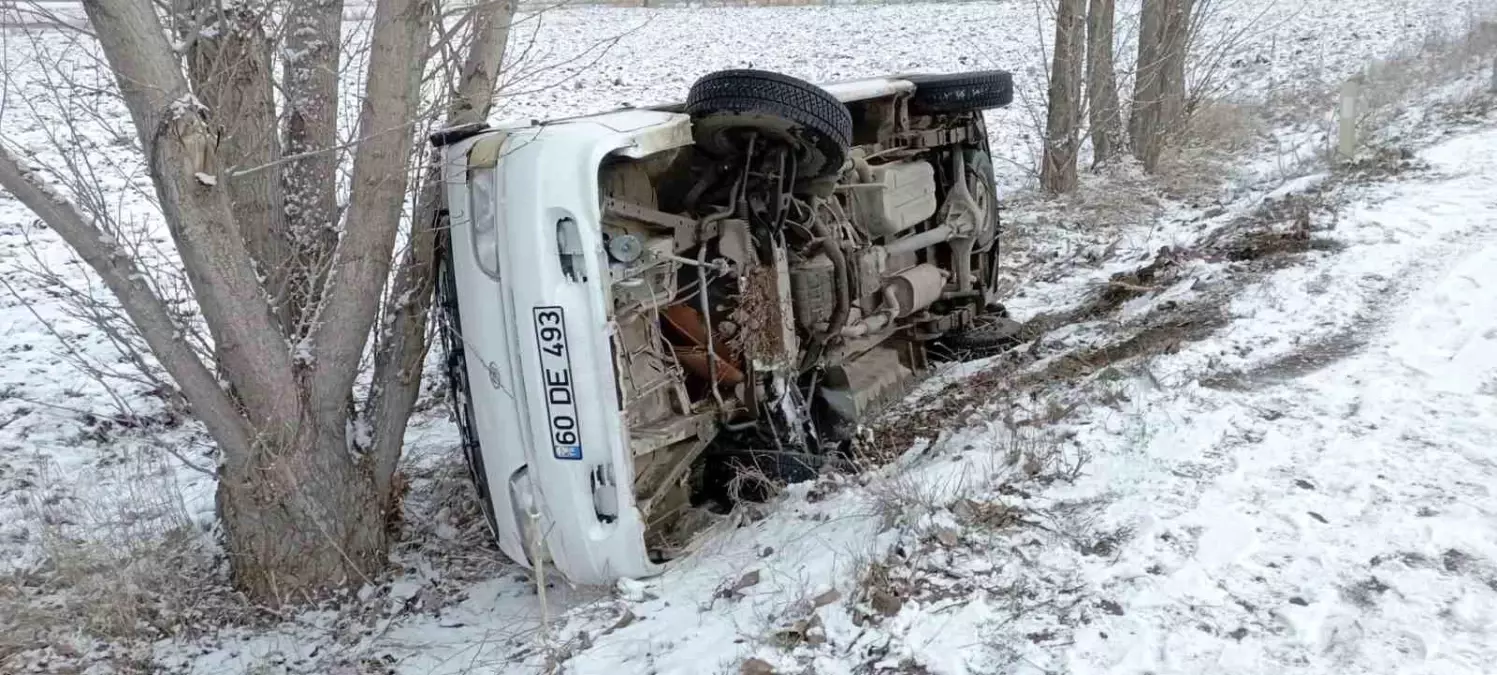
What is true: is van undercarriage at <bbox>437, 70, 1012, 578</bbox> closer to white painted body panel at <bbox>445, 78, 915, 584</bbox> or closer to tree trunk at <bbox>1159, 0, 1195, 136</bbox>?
white painted body panel at <bbox>445, 78, 915, 584</bbox>

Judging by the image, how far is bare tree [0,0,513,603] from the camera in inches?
143

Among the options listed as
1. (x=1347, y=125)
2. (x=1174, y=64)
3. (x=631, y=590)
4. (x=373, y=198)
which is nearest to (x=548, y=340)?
(x=631, y=590)

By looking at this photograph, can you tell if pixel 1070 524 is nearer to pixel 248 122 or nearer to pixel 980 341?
pixel 980 341

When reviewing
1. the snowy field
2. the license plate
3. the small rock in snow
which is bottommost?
the small rock in snow

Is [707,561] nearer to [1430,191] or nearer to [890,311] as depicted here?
[890,311]

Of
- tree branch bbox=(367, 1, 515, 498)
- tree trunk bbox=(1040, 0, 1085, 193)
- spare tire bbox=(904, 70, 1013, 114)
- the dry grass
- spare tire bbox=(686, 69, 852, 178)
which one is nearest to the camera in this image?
the dry grass

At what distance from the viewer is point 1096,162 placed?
36.8 ft

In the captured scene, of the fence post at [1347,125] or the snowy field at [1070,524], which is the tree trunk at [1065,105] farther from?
the snowy field at [1070,524]

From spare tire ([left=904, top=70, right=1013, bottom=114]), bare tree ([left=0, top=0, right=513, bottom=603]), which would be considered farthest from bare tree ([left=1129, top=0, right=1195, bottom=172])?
bare tree ([left=0, top=0, right=513, bottom=603])

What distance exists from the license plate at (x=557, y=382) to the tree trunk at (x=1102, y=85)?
27.1 feet

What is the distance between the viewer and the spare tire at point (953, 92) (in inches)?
229

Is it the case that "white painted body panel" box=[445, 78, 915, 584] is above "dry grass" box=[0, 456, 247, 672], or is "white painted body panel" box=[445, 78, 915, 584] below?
above

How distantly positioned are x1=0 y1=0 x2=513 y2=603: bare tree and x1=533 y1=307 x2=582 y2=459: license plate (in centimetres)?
97

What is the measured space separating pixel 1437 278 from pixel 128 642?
19.8 feet
